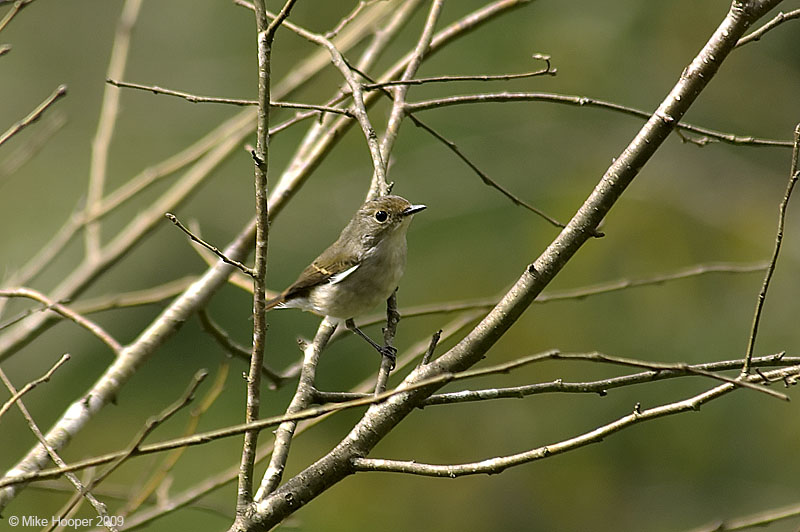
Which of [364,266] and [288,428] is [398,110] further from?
[288,428]

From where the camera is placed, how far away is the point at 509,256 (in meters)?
8.51

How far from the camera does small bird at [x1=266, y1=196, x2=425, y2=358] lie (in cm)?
363

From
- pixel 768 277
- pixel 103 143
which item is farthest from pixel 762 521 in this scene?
pixel 103 143

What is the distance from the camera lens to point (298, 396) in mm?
2393

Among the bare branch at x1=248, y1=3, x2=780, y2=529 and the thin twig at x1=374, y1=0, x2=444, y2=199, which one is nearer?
the bare branch at x1=248, y1=3, x2=780, y2=529

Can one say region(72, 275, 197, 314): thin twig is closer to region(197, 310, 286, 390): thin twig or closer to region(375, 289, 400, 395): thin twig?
region(197, 310, 286, 390): thin twig

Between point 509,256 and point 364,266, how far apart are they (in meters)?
4.89

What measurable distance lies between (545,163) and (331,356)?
334 centimetres

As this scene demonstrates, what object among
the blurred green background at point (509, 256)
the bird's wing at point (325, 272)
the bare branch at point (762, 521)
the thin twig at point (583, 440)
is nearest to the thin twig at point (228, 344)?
the bird's wing at point (325, 272)

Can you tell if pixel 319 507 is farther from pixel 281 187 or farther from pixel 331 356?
pixel 281 187

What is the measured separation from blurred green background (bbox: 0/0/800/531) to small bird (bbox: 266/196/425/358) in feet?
10.1

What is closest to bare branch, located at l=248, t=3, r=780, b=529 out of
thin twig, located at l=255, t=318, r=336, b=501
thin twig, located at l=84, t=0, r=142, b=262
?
thin twig, located at l=255, t=318, r=336, b=501

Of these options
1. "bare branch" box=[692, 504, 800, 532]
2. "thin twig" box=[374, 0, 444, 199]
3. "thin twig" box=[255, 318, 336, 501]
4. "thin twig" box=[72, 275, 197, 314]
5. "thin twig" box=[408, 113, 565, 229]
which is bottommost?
"thin twig" box=[255, 318, 336, 501]

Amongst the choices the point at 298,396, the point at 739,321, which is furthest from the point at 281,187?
the point at 739,321
